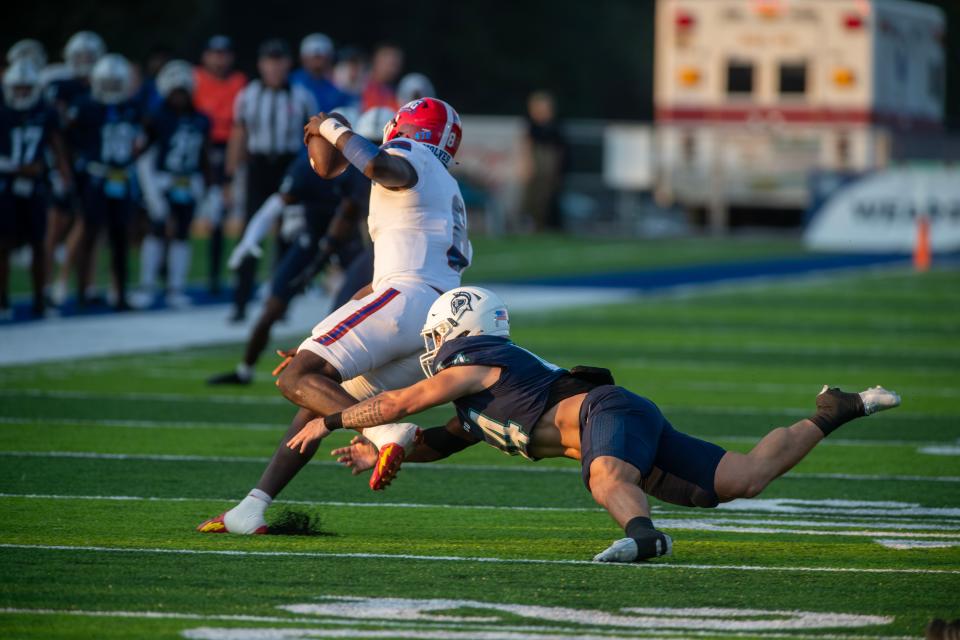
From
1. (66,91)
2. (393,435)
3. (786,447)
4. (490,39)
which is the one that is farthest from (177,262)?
(490,39)

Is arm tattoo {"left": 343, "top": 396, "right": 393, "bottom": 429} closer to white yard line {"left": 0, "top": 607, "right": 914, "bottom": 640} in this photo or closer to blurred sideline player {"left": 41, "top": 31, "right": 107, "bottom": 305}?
white yard line {"left": 0, "top": 607, "right": 914, "bottom": 640}

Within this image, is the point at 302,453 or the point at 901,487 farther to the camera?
the point at 901,487

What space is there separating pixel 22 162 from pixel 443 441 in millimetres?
8730

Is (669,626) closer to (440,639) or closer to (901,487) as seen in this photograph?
(440,639)

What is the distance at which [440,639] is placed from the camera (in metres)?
5.02

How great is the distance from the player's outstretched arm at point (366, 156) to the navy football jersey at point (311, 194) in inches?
178

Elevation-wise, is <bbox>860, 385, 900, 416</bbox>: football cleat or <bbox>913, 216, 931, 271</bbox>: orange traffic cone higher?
<bbox>860, 385, 900, 416</bbox>: football cleat

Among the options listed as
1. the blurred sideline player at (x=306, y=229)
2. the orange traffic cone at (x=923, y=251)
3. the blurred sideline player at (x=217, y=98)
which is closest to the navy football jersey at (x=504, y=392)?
→ the blurred sideline player at (x=306, y=229)

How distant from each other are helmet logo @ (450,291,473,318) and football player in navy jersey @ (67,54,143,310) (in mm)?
9651

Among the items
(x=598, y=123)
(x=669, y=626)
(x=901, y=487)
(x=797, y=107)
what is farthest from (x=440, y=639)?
(x=598, y=123)

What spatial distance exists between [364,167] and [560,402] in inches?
45.3

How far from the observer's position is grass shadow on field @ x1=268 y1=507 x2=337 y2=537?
21.9ft

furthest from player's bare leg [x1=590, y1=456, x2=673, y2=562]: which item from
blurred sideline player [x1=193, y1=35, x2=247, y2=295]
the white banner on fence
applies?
the white banner on fence

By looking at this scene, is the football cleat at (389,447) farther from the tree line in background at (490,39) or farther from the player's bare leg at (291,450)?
the tree line in background at (490,39)
